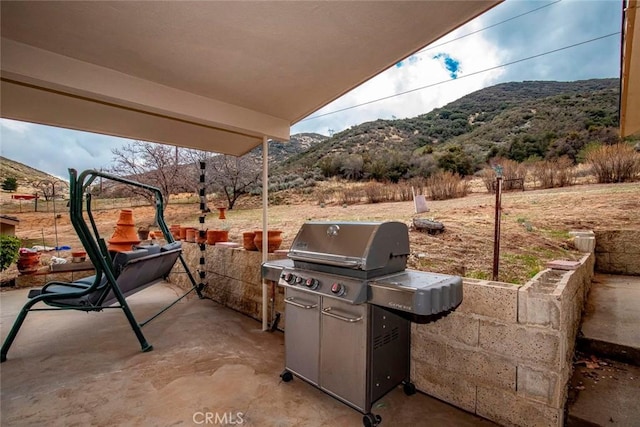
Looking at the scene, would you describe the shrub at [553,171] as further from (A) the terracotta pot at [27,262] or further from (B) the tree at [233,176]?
(A) the terracotta pot at [27,262]

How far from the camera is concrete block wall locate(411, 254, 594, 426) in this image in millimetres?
1609

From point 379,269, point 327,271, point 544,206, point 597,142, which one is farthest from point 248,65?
point 597,142

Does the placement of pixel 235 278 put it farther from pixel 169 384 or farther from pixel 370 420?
pixel 370 420

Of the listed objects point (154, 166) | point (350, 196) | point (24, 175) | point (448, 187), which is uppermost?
point (154, 166)

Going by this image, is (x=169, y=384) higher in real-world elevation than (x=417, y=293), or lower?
lower

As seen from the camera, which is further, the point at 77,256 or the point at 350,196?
the point at 77,256

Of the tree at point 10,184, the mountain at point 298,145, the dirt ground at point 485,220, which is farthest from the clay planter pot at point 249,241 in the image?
the tree at point 10,184

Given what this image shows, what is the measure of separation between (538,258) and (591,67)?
3066mm

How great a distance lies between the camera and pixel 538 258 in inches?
120

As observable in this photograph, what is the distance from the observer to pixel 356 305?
1.81 meters

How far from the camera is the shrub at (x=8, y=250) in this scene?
15.3ft

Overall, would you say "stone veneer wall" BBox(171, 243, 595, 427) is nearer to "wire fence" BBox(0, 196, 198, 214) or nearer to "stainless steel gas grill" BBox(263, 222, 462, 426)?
"stainless steel gas grill" BBox(263, 222, 462, 426)

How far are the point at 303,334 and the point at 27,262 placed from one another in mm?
5887

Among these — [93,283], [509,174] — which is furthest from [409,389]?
[509,174]
